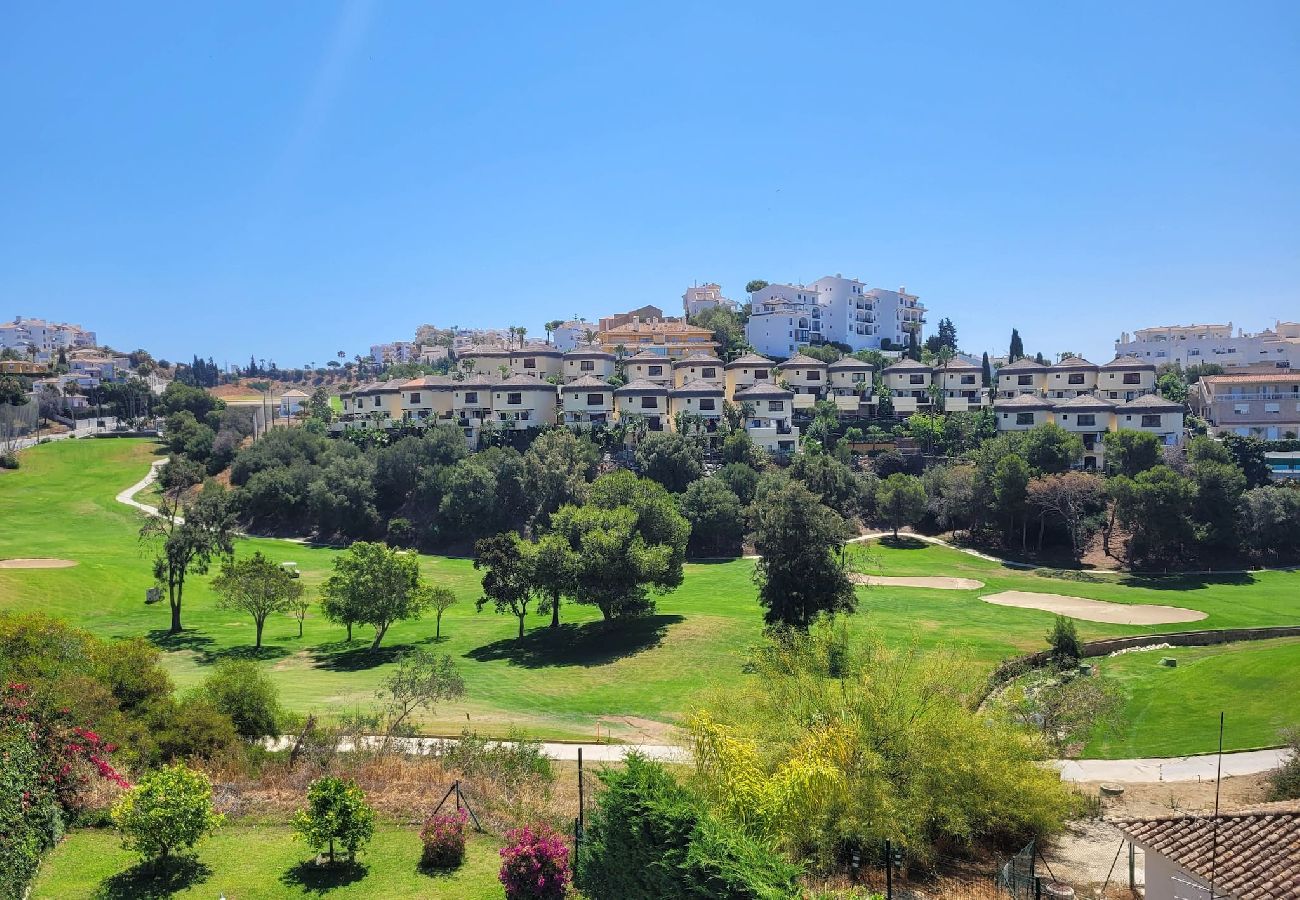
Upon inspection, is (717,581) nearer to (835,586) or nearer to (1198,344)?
(835,586)

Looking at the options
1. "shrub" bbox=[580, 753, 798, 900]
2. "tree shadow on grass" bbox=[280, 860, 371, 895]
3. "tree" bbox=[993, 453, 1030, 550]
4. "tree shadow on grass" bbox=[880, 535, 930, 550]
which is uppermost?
"tree" bbox=[993, 453, 1030, 550]

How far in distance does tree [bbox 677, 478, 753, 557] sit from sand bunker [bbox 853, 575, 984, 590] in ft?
42.2

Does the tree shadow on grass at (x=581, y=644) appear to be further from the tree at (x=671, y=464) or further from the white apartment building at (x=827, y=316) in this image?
the white apartment building at (x=827, y=316)

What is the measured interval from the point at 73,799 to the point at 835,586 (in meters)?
28.8

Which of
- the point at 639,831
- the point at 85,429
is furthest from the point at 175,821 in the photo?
the point at 85,429

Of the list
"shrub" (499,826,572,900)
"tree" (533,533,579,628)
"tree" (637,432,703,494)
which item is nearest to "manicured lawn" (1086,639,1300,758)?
"shrub" (499,826,572,900)

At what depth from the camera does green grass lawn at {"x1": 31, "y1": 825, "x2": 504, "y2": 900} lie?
16.7 meters

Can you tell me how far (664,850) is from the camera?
13812mm

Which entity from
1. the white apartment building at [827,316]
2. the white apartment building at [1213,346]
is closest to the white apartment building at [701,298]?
the white apartment building at [827,316]

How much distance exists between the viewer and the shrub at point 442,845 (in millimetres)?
17953

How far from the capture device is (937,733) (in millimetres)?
19156

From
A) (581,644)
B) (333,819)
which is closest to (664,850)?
(333,819)

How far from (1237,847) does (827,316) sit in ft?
383

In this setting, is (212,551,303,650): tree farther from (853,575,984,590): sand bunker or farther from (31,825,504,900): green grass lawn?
(853,575,984,590): sand bunker
